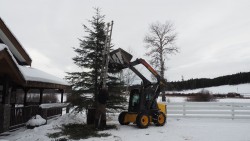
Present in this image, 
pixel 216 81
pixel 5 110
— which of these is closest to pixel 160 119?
pixel 5 110

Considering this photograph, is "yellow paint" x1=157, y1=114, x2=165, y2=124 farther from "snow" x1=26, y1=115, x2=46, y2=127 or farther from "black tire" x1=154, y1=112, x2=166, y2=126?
"snow" x1=26, y1=115, x2=46, y2=127

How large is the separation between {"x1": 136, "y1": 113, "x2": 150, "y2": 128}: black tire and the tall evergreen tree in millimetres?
2593

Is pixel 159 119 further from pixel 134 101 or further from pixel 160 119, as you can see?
pixel 134 101

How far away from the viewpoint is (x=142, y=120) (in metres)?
11.7

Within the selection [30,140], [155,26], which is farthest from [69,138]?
[155,26]

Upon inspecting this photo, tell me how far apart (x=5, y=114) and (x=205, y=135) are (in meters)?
8.18

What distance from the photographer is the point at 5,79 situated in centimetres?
1115

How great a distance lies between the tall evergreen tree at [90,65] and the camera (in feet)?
45.6

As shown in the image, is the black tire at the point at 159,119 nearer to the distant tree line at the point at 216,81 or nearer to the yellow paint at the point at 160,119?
the yellow paint at the point at 160,119

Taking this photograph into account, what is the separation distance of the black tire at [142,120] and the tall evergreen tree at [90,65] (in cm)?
259

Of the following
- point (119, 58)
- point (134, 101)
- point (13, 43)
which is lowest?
point (134, 101)

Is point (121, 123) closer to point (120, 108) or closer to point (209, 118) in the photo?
point (120, 108)

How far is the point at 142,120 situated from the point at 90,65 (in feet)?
14.3

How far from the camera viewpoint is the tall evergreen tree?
13.9m
